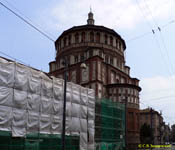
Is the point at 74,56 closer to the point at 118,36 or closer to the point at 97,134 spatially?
the point at 118,36

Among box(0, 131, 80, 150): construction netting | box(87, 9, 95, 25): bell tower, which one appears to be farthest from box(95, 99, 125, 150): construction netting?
box(87, 9, 95, 25): bell tower

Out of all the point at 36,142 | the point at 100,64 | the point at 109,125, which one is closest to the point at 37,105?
the point at 36,142

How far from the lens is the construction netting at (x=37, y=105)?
17.2 metres

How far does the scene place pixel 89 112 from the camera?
26.1 meters

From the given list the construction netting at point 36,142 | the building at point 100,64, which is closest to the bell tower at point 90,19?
the building at point 100,64

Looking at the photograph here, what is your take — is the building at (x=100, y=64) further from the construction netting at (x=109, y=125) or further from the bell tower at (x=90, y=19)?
the construction netting at (x=109, y=125)

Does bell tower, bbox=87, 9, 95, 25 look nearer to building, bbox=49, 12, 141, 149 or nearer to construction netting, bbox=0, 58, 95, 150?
building, bbox=49, 12, 141, 149

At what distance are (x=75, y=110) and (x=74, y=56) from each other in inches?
1186

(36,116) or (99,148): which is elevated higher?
(36,116)

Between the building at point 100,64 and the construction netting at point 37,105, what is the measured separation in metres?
17.5

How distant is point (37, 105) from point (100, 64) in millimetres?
27202

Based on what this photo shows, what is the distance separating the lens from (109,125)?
3091cm

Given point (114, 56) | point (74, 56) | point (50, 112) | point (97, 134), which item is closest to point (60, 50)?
point (74, 56)

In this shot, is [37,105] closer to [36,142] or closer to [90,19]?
[36,142]
